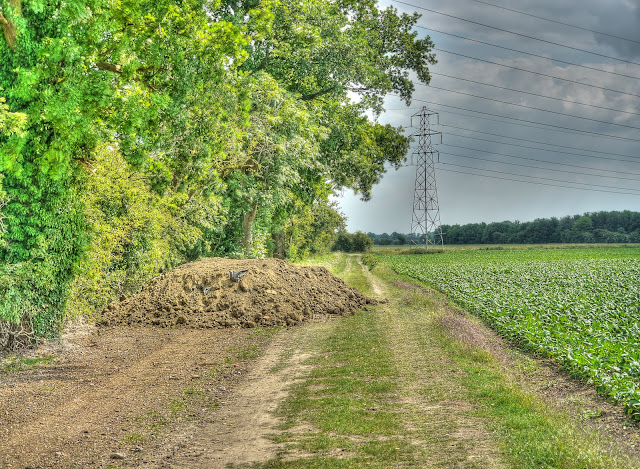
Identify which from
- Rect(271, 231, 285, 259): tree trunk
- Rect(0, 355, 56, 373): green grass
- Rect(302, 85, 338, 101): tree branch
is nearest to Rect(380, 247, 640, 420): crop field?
Rect(0, 355, 56, 373): green grass

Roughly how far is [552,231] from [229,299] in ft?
428

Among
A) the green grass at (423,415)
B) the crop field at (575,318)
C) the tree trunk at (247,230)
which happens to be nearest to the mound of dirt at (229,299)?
the green grass at (423,415)

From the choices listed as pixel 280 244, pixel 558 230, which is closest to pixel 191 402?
pixel 280 244

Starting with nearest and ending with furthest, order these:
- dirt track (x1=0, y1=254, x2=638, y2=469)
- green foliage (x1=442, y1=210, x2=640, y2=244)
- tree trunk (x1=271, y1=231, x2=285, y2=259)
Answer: dirt track (x1=0, y1=254, x2=638, y2=469) < tree trunk (x1=271, y1=231, x2=285, y2=259) < green foliage (x1=442, y1=210, x2=640, y2=244)

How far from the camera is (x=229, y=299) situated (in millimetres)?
19562

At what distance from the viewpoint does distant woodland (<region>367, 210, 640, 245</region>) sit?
128 metres

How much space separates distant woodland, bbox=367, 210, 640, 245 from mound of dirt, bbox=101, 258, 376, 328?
10361 cm

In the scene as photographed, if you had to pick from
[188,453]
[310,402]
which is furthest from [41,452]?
[310,402]

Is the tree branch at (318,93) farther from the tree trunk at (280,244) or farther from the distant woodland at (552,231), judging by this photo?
the distant woodland at (552,231)

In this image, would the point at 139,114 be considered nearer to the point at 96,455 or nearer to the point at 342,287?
the point at 96,455

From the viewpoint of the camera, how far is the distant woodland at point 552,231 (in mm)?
127812

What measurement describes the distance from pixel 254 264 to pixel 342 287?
13.5 ft

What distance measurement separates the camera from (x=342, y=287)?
2434 cm

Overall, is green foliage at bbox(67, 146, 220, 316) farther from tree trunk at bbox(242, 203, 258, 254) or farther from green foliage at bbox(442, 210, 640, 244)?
green foliage at bbox(442, 210, 640, 244)
